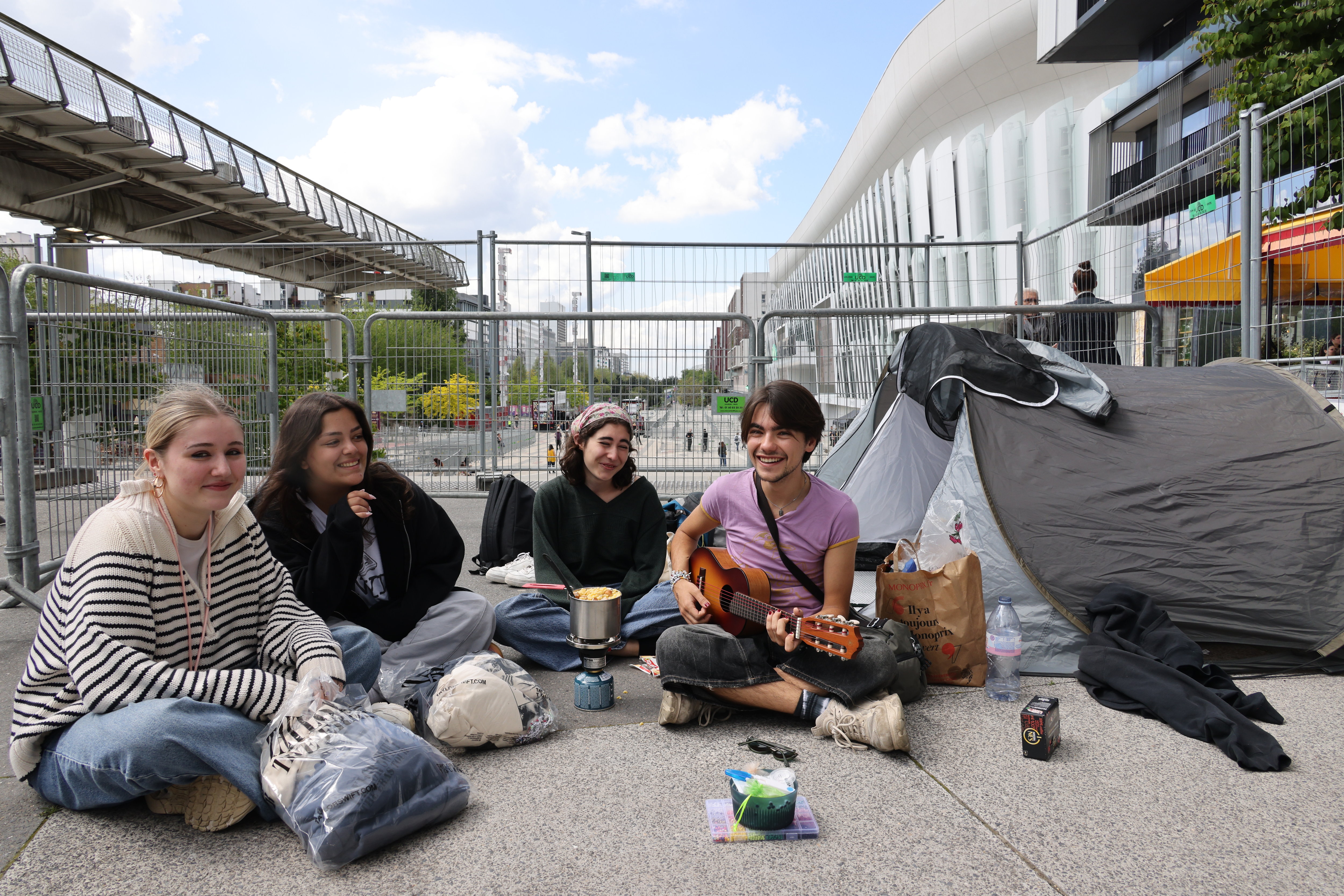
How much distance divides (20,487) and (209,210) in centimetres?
1473

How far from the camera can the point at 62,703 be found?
2299 mm

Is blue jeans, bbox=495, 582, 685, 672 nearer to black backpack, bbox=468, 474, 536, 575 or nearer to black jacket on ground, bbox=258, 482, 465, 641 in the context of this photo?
black jacket on ground, bbox=258, 482, 465, 641

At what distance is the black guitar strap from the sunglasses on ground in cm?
58

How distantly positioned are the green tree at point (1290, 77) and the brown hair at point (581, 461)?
430 cm

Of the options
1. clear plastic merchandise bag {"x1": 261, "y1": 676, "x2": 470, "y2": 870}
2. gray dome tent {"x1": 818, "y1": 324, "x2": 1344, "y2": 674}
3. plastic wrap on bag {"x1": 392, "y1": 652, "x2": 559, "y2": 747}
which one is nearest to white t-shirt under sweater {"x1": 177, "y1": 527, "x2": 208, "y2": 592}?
clear plastic merchandise bag {"x1": 261, "y1": 676, "x2": 470, "y2": 870}

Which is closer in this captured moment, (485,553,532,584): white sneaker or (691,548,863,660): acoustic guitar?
(691,548,863,660): acoustic guitar

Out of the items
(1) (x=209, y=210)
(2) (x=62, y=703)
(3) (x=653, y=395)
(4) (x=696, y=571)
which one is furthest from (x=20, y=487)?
(1) (x=209, y=210)

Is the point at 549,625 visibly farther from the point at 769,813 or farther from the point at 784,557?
the point at 769,813

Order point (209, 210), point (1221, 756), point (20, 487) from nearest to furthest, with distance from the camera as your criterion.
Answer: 1. point (1221, 756)
2. point (20, 487)
3. point (209, 210)

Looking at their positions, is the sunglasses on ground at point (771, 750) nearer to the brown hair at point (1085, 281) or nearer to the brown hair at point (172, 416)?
the brown hair at point (172, 416)

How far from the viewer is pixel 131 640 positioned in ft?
7.54

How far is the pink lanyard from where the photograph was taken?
2439mm

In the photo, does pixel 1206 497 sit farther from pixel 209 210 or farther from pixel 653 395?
pixel 209 210

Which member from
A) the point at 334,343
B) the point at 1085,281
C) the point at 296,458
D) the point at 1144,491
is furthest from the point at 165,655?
the point at 1085,281
